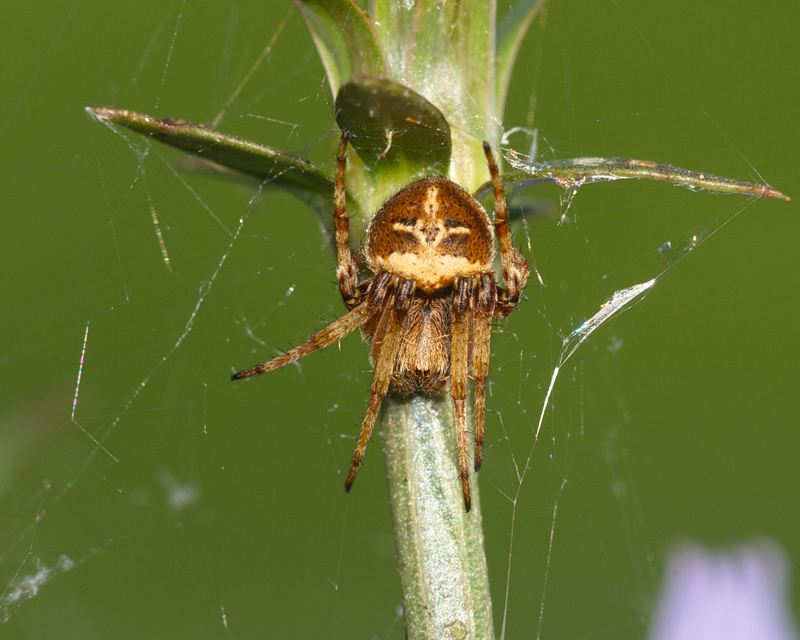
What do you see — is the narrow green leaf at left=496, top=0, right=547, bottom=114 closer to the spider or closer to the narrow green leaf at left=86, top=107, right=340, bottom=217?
the spider

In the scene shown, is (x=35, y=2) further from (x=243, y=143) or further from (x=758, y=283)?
(x=758, y=283)

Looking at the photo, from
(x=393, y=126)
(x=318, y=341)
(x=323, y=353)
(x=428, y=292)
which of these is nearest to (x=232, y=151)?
(x=393, y=126)

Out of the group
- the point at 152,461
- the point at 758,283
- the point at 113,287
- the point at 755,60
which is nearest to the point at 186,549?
the point at 152,461

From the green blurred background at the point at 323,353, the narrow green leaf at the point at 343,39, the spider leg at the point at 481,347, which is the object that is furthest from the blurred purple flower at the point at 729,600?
the green blurred background at the point at 323,353

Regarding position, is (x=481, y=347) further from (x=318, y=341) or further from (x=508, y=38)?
(x=508, y=38)

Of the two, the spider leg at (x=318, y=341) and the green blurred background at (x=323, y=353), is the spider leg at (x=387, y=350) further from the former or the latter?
the green blurred background at (x=323, y=353)

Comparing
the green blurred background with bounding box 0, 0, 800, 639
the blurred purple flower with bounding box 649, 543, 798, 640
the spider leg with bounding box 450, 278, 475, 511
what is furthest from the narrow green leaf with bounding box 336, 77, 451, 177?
the green blurred background with bounding box 0, 0, 800, 639
